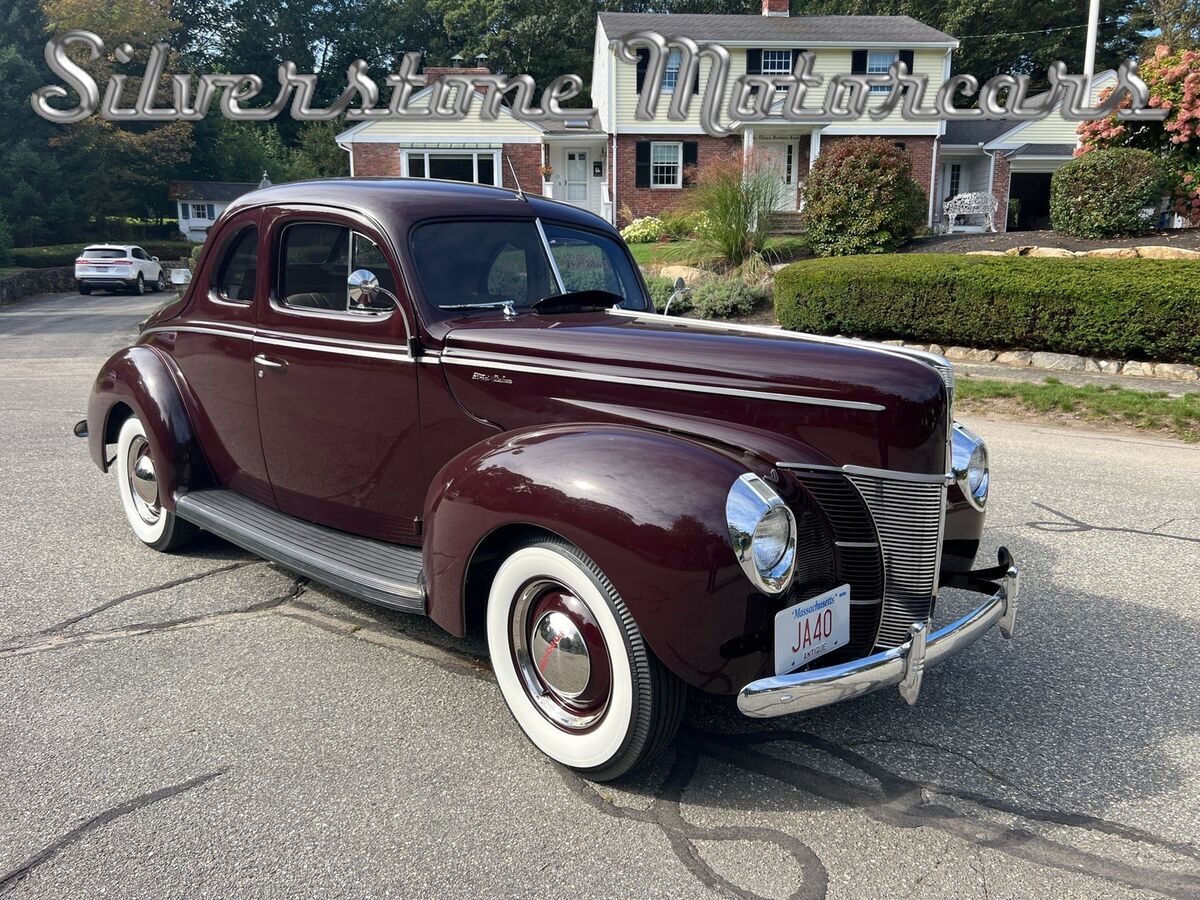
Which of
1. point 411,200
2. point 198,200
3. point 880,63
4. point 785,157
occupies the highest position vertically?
point 880,63

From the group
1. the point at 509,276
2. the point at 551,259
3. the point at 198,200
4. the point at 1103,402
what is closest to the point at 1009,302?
the point at 1103,402

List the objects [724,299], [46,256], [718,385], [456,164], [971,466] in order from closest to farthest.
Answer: [718,385], [971,466], [724,299], [46,256], [456,164]

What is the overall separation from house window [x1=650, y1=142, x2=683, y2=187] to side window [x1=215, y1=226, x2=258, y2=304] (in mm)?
25721

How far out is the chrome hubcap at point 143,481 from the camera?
498 centimetres

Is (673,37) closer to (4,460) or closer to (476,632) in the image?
(4,460)

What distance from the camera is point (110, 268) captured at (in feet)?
91.6

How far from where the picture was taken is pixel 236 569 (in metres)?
4.78

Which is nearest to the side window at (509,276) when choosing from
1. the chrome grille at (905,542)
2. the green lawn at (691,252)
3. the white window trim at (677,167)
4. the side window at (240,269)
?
the side window at (240,269)

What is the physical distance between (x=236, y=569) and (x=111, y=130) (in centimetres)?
3886

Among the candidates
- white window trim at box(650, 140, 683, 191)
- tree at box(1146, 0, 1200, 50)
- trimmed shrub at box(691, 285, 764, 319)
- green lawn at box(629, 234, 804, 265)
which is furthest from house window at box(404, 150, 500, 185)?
tree at box(1146, 0, 1200, 50)

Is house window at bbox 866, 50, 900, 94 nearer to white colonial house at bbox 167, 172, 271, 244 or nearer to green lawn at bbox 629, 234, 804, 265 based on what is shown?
green lawn at bbox 629, 234, 804, 265

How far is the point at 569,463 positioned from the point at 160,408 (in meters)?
2.90

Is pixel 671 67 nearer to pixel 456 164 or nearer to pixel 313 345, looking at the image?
pixel 456 164

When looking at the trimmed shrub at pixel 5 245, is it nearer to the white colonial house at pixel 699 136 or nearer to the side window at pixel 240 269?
the white colonial house at pixel 699 136
